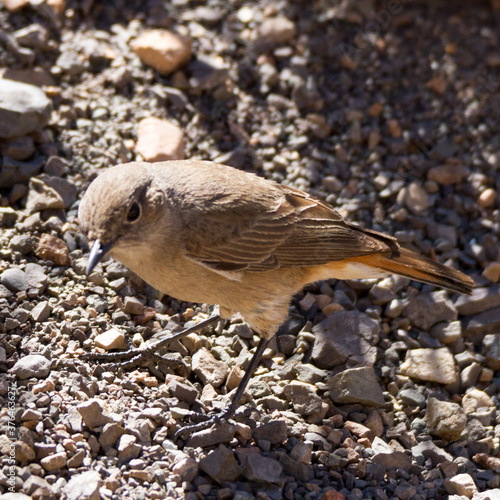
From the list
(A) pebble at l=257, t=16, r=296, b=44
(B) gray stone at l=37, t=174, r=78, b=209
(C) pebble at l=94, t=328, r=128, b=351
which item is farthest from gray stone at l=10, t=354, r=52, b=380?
(A) pebble at l=257, t=16, r=296, b=44

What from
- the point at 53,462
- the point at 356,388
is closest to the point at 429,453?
the point at 356,388

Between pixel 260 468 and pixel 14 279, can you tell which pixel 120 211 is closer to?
pixel 14 279

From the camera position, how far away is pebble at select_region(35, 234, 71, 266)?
17.3ft

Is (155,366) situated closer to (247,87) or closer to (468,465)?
(468,465)

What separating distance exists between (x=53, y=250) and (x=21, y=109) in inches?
58.4

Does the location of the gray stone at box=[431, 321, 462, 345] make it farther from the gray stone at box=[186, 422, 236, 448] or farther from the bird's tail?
the gray stone at box=[186, 422, 236, 448]

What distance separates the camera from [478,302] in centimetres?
597

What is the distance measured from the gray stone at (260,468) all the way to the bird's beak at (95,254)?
5.41 feet

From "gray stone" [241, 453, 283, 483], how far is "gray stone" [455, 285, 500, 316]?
2.59 m

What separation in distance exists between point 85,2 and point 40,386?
15.9ft

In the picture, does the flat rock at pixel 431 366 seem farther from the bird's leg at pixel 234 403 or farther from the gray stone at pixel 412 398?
the bird's leg at pixel 234 403

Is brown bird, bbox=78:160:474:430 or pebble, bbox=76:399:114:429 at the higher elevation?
brown bird, bbox=78:160:474:430

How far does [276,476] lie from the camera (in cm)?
426

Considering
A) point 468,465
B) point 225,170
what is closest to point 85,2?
point 225,170
